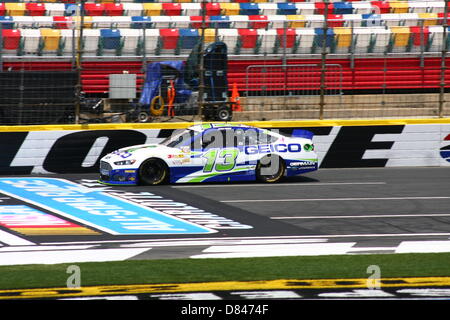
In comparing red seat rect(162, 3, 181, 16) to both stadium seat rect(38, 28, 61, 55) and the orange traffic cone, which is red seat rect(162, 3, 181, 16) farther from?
the orange traffic cone

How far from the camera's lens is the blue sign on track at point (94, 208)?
42.2 feet

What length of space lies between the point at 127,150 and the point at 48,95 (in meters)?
2.90

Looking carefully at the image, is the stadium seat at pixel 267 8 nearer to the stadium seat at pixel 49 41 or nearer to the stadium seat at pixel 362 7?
the stadium seat at pixel 362 7

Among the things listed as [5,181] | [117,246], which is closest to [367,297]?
[117,246]

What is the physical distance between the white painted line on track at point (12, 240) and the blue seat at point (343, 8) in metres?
21.0

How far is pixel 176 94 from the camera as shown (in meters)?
19.8

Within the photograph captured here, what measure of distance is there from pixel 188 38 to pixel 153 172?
5271mm

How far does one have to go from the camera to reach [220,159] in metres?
17.1

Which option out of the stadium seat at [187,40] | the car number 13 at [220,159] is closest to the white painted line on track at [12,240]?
the car number 13 at [220,159]

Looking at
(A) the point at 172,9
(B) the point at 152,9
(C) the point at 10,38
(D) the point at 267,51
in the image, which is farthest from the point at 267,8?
(C) the point at 10,38

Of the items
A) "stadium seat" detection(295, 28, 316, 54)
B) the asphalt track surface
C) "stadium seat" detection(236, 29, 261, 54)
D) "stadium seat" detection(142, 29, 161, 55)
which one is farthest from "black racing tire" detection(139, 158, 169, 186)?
"stadium seat" detection(295, 28, 316, 54)

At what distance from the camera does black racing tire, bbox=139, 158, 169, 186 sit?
55.3 feet

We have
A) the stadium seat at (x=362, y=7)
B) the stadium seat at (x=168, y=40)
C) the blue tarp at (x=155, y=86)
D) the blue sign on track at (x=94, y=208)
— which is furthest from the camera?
the stadium seat at (x=362, y=7)

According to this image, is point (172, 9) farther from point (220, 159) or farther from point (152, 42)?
point (220, 159)
